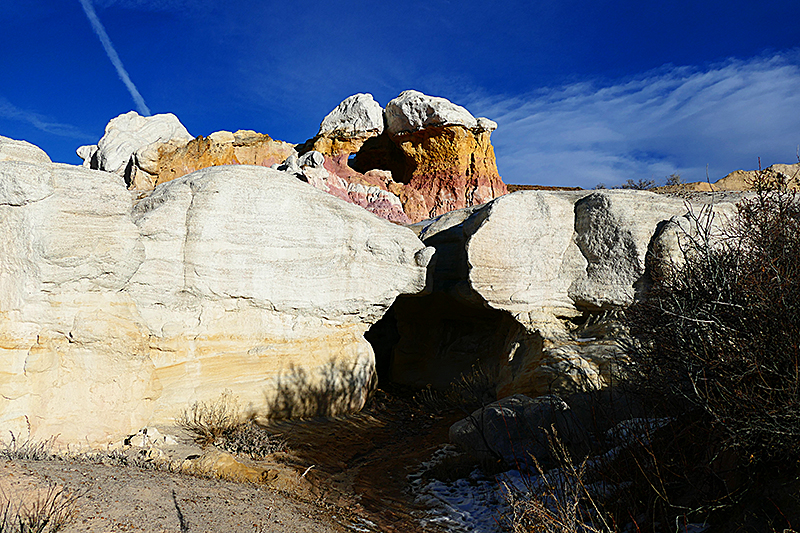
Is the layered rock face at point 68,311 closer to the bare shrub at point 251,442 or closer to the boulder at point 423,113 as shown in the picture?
the bare shrub at point 251,442

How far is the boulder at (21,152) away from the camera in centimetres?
738

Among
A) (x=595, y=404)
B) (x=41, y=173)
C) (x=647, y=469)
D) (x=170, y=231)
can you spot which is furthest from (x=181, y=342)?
(x=647, y=469)

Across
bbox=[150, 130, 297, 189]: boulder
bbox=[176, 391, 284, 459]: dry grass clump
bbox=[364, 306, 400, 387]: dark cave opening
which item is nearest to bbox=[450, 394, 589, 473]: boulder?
bbox=[176, 391, 284, 459]: dry grass clump

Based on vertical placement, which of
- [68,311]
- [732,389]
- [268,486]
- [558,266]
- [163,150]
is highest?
[163,150]

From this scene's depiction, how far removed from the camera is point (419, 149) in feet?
70.7

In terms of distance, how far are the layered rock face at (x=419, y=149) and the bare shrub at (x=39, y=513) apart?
17.7 meters

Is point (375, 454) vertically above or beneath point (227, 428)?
beneath

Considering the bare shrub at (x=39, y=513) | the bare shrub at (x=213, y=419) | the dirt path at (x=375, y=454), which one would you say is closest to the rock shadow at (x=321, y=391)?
the dirt path at (x=375, y=454)

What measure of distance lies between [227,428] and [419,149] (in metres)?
16.5

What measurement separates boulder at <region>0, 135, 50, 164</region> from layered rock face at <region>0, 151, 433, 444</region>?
130 cm

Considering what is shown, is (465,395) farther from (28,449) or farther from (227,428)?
(28,449)

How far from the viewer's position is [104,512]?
3.53 metres

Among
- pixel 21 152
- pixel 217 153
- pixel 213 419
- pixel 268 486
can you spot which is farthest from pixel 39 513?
pixel 217 153

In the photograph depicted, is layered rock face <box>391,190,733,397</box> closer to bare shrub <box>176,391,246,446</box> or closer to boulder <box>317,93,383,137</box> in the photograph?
bare shrub <box>176,391,246,446</box>
